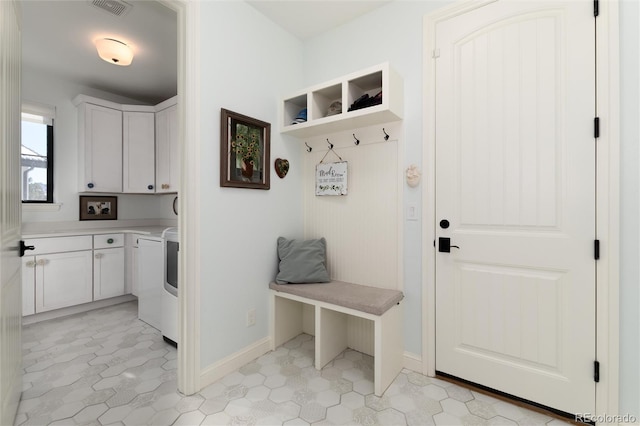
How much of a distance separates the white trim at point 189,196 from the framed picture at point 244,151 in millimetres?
184

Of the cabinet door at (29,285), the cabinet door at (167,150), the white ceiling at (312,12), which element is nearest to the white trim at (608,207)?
the white ceiling at (312,12)

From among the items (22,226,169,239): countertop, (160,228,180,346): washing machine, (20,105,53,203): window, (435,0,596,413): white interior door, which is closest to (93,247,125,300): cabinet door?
(22,226,169,239): countertop

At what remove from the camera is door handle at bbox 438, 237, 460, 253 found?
1.84m

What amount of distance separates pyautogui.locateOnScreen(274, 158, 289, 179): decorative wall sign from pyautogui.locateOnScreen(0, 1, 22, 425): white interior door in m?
1.46

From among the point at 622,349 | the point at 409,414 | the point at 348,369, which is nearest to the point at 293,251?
the point at 348,369

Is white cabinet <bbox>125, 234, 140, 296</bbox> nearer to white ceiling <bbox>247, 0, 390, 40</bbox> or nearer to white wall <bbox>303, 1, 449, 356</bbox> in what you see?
white ceiling <bbox>247, 0, 390, 40</bbox>

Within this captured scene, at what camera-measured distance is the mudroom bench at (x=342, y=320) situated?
5.77 feet

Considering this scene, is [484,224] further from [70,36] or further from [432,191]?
[70,36]

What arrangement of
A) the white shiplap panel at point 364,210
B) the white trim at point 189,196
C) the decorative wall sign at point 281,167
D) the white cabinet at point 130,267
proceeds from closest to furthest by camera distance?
1. the white trim at point 189,196
2. the white shiplap panel at point 364,210
3. the decorative wall sign at point 281,167
4. the white cabinet at point 130,267

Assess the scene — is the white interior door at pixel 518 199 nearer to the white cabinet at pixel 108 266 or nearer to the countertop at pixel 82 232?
the countertop at pixel 82 232

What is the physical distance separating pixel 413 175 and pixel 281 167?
3.32 feet

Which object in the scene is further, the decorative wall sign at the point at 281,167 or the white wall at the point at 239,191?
the decorative wall sign at the point at 281,167

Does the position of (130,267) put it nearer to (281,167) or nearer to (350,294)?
(281,167)

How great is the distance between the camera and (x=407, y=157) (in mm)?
2002
